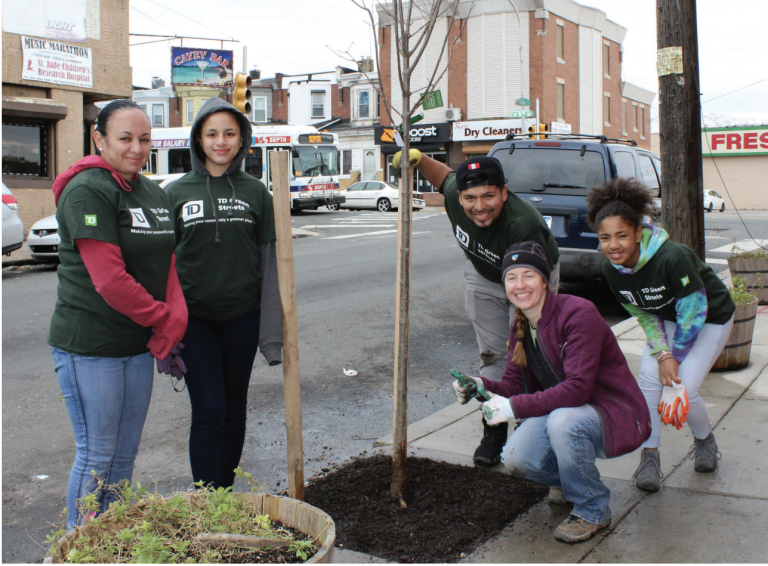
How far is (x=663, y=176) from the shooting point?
5.74 meters

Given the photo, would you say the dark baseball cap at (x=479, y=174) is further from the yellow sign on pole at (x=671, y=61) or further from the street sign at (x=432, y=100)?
the yellow sign on pole at (x=671, y=61)

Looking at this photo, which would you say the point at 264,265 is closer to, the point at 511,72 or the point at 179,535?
the point at 179,535

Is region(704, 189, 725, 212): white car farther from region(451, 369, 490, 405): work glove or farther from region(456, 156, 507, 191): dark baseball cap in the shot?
region(451, 369, 490, 405): work glove

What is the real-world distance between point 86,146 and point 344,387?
63.9 ft

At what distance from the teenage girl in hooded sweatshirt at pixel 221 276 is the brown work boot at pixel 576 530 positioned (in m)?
1.46

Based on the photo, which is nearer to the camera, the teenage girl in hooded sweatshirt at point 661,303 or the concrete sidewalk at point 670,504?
the concrete sidewalk at point 670,504

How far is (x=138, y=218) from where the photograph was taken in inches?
110

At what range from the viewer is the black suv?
7.96 m

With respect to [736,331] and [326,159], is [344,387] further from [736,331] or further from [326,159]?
[326,159]

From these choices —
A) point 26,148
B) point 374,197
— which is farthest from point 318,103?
point 26,148

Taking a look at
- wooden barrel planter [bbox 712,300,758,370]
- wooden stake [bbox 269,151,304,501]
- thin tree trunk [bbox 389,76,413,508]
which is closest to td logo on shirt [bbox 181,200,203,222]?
wooden stake [bbox 269,151,304,501]

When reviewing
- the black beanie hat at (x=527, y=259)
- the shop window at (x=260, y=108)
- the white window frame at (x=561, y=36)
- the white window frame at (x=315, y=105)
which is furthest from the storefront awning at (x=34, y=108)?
the shop window at (x=260, y=108)

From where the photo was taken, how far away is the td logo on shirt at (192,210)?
3.08m

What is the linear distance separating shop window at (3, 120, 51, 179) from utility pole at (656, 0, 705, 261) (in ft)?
57.0
